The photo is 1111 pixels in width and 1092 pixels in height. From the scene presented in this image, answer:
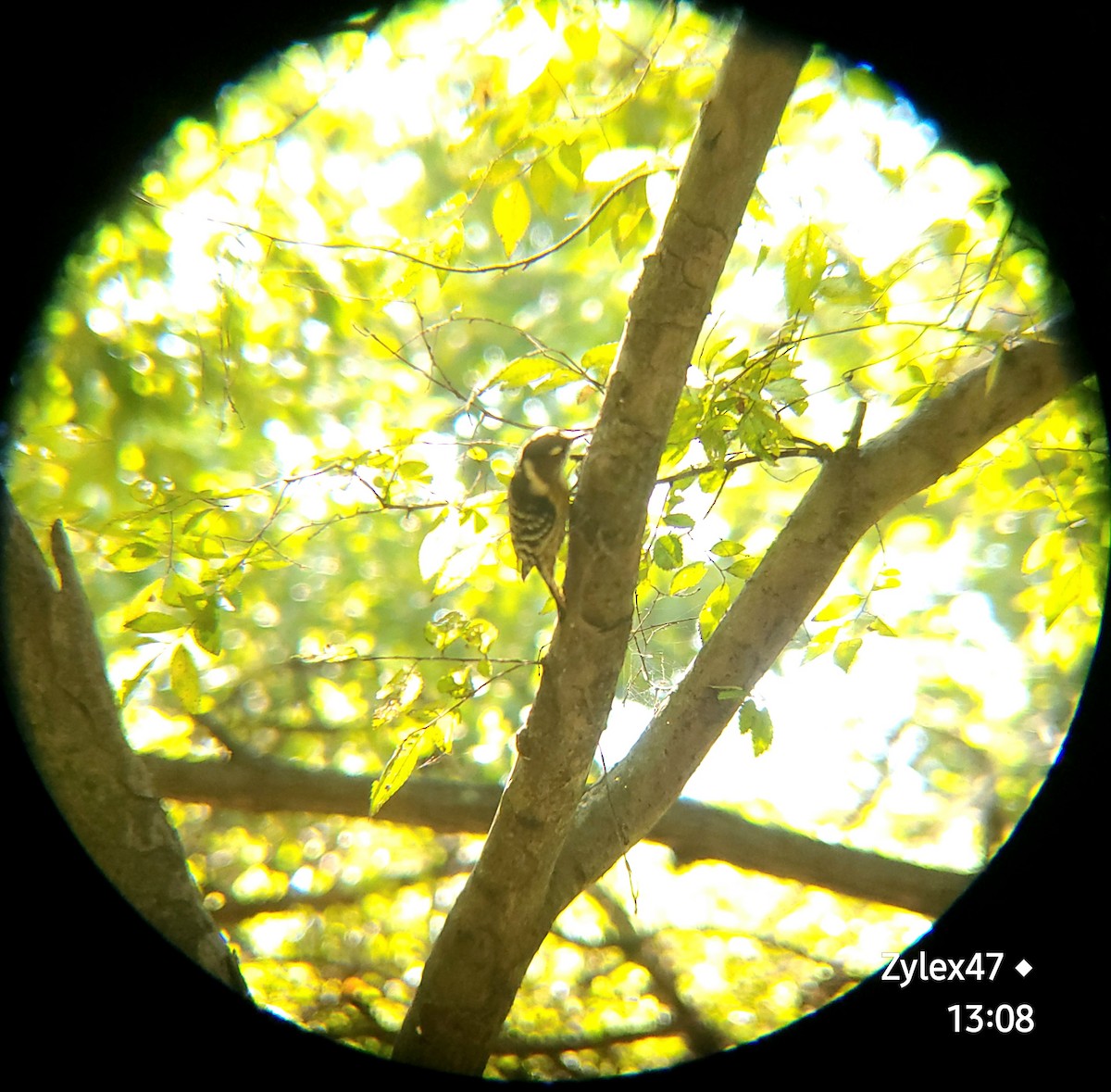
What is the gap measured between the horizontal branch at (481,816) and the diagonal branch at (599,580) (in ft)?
3.38

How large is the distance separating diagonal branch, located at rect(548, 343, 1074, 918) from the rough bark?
2.55 feet

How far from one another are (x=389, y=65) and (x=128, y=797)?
1.73 metres

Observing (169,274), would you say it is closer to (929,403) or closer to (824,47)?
(824,47)

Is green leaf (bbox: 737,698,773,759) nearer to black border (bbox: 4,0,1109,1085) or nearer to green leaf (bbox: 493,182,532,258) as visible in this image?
black border (bbox: 4,0,1109,1085)

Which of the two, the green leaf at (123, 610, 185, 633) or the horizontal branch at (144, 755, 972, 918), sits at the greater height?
the horizontal branch at (144, 755, 972, 918)

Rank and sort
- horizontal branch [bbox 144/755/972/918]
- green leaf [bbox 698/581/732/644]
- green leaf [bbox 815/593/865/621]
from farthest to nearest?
horizontal branch [bbox 144/755/972/918] < green leaf [bbox 698/581/732/644] < green leaf [bbox 815/593/865/621]

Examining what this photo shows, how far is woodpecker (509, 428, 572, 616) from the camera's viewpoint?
1.97 m

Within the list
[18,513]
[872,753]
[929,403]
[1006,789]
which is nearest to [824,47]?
[929,403]

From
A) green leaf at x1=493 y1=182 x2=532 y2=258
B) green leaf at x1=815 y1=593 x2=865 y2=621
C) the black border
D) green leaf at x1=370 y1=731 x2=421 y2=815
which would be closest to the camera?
the black border

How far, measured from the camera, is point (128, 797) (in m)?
1.60

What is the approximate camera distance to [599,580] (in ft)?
5.24
